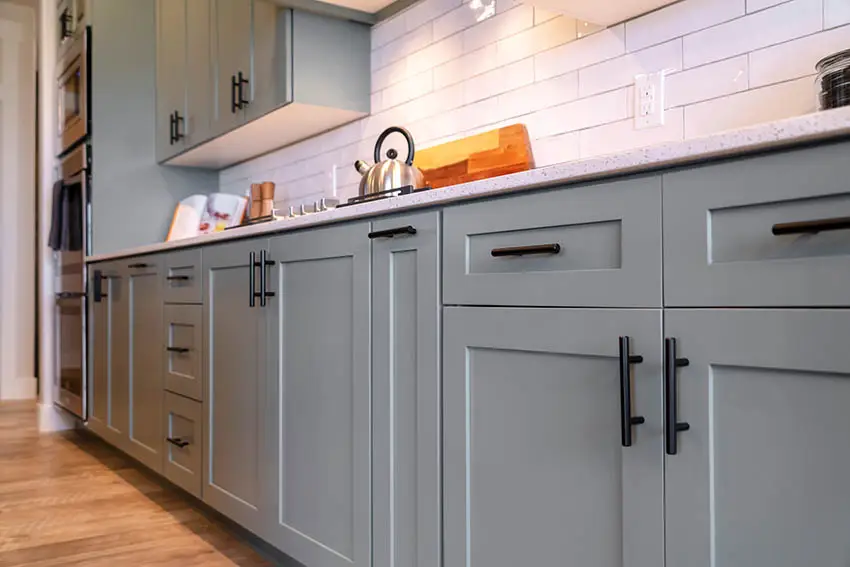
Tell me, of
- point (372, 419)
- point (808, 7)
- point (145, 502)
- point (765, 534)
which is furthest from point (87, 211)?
point (765, 534)

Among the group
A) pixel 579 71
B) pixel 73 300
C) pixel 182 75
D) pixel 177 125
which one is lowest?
pixel 73 300

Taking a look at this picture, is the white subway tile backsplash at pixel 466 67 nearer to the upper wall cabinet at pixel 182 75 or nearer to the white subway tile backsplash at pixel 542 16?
the white subway tile backsplash at pixel 542 16

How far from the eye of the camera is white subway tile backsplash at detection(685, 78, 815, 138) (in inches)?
60.1

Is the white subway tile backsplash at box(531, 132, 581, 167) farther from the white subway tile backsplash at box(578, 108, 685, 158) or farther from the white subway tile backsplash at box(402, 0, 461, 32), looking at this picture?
the white subway tile backsplash at box(402, 0, 461, 32)

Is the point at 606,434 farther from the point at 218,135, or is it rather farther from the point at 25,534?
the point at 218,135

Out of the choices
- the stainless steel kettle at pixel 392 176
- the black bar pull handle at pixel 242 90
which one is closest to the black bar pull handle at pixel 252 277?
the stainless steel kettle at pixel 392 176

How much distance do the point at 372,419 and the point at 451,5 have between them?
142 centimetres

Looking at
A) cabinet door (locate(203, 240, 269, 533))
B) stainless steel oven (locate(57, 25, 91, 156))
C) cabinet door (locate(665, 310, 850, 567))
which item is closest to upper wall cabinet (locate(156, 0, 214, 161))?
stainless steel oven (locate(57, 25, 91, 156))

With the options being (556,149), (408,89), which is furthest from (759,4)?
(408,89)

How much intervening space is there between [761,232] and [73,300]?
12.5ft

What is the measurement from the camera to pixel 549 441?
47.9 inches

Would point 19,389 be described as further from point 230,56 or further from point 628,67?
point 628,67

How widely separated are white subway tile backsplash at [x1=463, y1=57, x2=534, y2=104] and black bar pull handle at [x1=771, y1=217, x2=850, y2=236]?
1.36 m

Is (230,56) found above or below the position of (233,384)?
above
